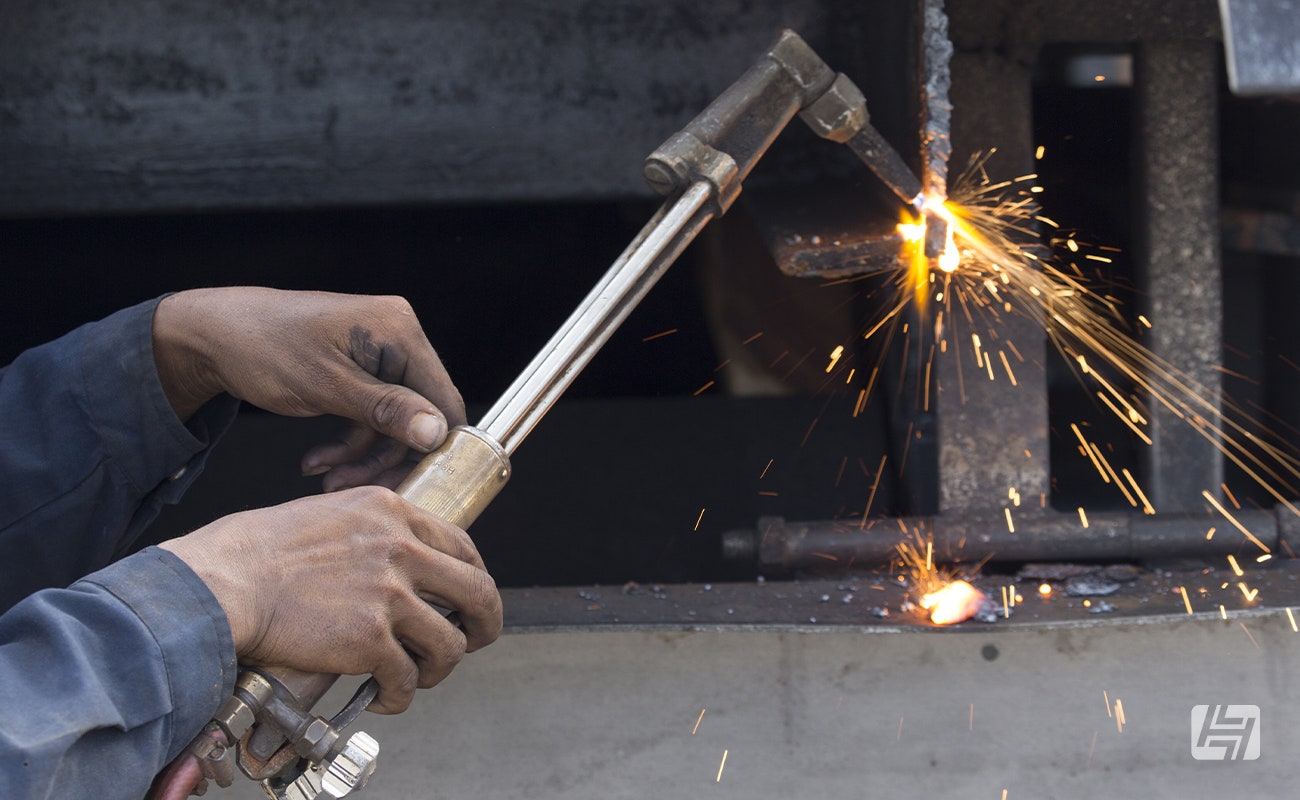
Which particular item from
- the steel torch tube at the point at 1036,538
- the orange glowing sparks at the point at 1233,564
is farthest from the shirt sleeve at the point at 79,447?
the orange glowing sparks at the point at 1233,564

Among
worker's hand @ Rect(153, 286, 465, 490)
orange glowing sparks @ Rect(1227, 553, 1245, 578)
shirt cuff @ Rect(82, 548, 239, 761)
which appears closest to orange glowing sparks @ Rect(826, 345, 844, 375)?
orange glowing sparks @ Rect(1227, 553, 1245, 578)

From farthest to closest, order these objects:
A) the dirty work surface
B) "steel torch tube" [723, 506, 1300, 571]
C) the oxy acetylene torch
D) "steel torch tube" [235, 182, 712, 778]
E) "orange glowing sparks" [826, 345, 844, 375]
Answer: "orange glowing sparks" [826, 345, 844, 375] → "steel torch tube" [723, 506, 1300, 571] → the dirty work surface → "steel torch tube" [235, 182, 712, 778] → the oxy acetylene torch

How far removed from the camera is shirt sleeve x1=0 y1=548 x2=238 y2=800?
929 millimetres

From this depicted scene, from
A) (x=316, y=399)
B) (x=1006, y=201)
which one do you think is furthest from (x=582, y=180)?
(x=316, y=399)

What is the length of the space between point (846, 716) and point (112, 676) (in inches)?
40.0

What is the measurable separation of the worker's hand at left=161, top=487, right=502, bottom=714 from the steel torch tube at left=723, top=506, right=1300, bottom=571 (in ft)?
2.28

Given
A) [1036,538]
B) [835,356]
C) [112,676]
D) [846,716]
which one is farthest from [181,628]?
[835,356]

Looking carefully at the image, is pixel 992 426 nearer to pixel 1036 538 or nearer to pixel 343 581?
pixel 1036 538

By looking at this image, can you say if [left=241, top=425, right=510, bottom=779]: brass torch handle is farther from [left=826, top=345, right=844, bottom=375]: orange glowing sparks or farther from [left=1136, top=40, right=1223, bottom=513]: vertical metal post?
[left=826, top=345, right=844, bottom=375]: orange glowing sparks

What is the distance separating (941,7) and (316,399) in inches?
36.3

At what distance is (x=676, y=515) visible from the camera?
2.74m

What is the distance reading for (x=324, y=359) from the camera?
4.43 ft

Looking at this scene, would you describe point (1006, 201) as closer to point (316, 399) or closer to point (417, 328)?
point (417, 328)

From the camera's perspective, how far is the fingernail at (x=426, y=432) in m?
1.25
